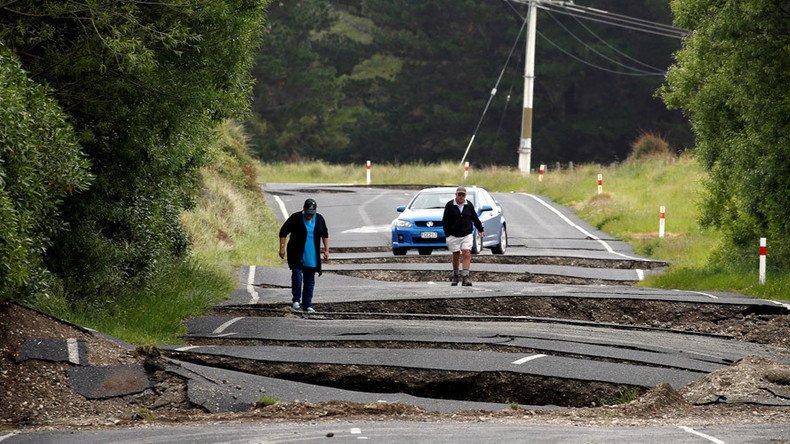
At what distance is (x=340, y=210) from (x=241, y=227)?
6778 millimetres

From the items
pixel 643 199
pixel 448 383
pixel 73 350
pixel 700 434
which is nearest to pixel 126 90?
pixel 73 350

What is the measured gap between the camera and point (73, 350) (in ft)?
41.4

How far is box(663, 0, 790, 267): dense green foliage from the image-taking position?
69.3 ft

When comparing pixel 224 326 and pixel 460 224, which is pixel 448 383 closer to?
pixel 224 326

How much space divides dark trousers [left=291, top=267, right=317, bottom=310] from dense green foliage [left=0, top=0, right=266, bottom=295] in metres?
2.32

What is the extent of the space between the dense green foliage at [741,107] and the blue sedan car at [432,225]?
455 cm

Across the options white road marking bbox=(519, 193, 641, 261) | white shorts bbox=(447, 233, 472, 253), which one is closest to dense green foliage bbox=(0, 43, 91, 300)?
white shorts bbox=(447, 233, 472, 253)

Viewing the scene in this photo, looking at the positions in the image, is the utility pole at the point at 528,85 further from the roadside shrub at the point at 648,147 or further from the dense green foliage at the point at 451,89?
the dense green foliage at the point at 451,89

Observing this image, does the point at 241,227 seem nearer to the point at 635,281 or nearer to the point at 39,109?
the point at 635,281

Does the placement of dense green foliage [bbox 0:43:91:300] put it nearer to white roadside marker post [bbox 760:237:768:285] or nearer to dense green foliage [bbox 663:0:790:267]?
dense green foliage [bbox 663:0:790:267]

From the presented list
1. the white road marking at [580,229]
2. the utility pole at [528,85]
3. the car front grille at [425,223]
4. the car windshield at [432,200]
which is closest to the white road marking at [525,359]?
the car front grille at [425,223]

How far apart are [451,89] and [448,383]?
63667mm

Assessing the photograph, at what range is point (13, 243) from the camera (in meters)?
11.8

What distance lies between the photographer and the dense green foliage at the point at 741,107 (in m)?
21.1
